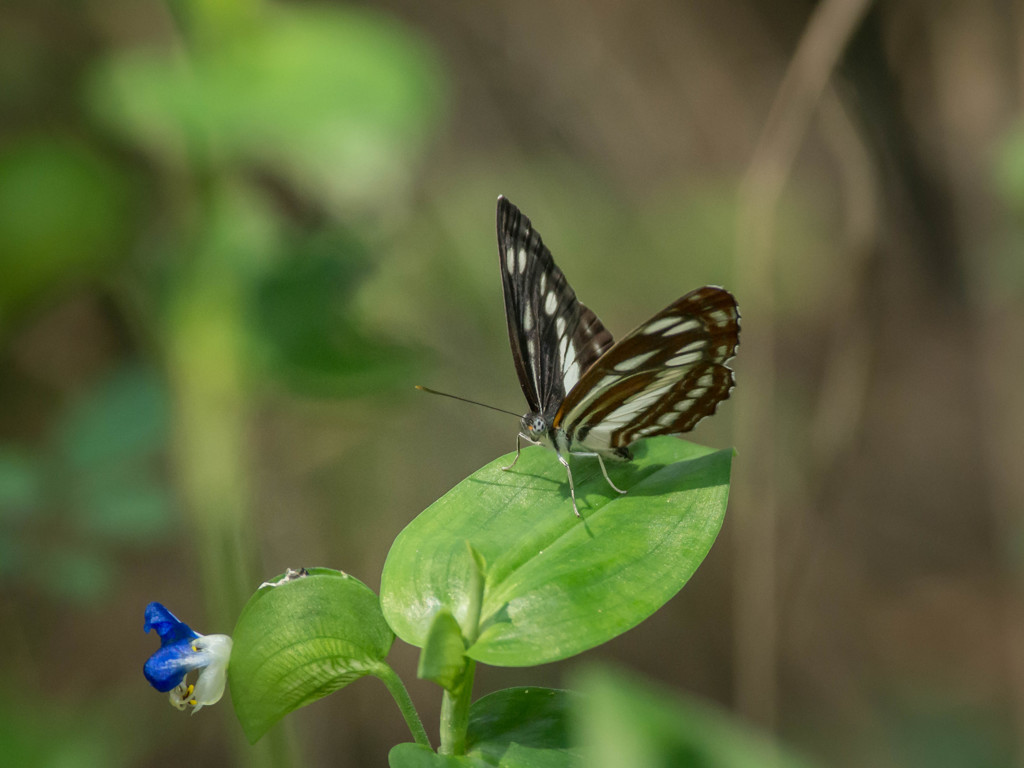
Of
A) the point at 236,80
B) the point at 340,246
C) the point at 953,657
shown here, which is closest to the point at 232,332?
the point at 340,246

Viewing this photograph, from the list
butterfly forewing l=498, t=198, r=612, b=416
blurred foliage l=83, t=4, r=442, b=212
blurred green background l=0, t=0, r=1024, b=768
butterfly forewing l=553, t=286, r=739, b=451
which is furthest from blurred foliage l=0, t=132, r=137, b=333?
butterfly forewing l=553, t=286, r=739, b=451

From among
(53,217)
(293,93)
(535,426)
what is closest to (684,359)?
(535,426)

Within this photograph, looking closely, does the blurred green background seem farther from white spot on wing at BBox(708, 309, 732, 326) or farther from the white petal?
white spot on wing at BBox(708, 309, 732, 326)

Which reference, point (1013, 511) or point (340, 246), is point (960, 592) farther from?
point (340, 246)

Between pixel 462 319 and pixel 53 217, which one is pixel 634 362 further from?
pixel 462 319

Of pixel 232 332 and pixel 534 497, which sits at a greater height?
pixel 232 332
